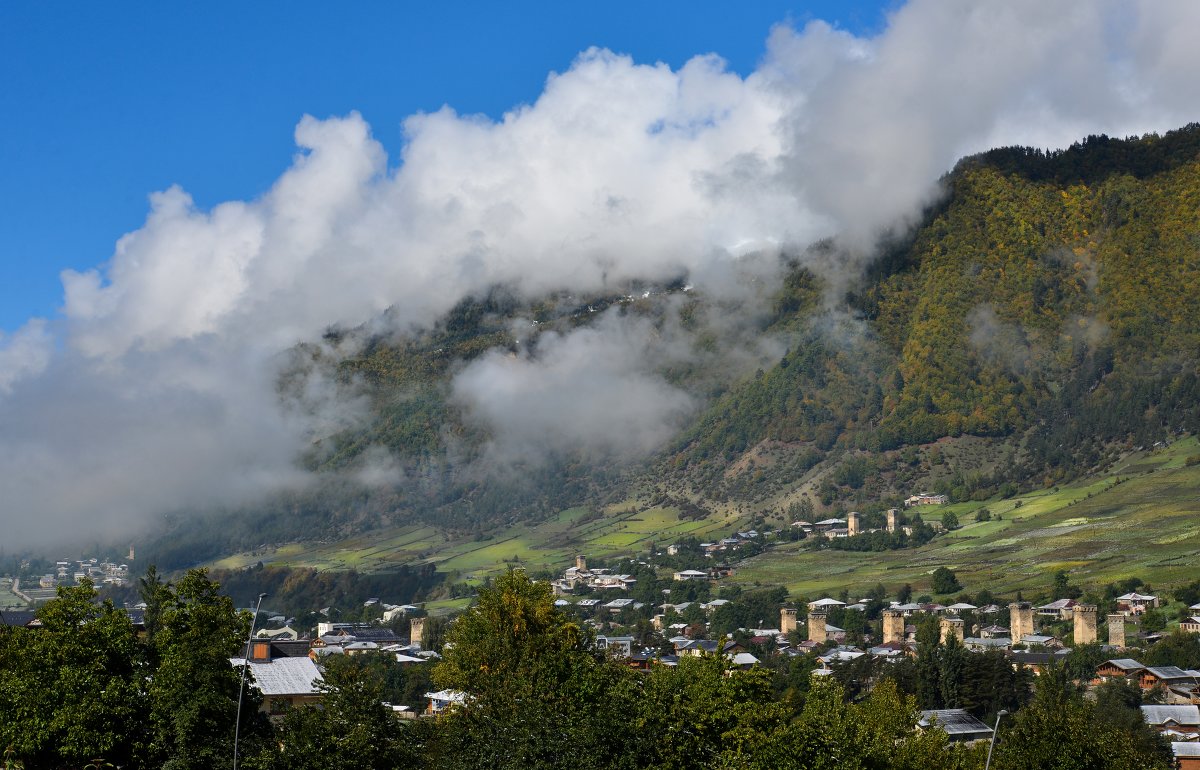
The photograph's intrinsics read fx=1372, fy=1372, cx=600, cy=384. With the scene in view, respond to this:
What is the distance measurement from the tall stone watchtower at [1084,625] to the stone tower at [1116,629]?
95.2 inches

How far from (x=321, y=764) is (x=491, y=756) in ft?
25.5

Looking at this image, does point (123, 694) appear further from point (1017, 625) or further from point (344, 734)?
point (1017, 625)

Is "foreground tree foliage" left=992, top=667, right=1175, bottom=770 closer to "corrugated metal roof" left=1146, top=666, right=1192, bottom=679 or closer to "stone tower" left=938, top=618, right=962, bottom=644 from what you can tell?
"corrugated metal roof" left=1146, top=666, right=1192, bottom=679

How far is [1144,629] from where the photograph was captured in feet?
554

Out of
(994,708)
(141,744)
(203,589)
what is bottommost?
(994,708)

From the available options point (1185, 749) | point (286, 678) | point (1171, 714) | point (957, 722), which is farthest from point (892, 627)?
point (286, 678)

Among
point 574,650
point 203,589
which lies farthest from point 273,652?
point 203,589

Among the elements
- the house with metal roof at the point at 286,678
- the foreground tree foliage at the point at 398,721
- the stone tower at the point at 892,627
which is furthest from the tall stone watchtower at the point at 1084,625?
the house with metal roof at the point at 286,678

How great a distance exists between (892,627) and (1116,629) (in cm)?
3088

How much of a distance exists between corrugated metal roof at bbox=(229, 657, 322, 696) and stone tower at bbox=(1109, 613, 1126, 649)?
105 m

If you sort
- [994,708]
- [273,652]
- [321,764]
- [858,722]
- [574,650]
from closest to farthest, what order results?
[321,764], [858,722], [574,650], [273,652], [994,708]

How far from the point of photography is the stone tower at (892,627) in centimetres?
18662

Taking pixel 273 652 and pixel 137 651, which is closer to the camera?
pixel 137 651

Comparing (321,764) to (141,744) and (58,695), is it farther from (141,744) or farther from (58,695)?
(58,695)
